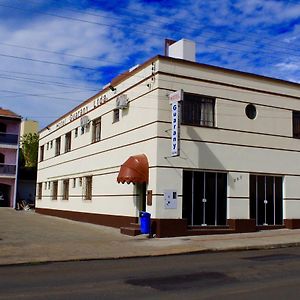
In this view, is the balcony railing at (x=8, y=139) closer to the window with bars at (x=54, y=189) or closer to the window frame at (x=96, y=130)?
the window with bars at (x=54, y=189)

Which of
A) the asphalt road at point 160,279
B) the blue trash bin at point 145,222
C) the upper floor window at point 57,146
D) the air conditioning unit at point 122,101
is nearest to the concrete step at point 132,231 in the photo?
the blue trash bin at point 145,222

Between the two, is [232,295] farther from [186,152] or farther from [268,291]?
[186,152]

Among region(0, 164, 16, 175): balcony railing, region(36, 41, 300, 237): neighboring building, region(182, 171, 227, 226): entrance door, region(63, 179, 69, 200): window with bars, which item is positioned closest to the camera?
region(36, 41, 300, 237): neighboring building

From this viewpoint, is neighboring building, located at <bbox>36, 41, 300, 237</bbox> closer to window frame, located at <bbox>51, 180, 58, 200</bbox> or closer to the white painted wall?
the white painted wall

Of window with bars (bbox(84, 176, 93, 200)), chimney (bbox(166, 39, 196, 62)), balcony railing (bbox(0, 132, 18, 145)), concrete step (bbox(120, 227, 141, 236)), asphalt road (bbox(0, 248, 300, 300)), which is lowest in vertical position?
asphalt road (bbox(0, 248, 300, 300))

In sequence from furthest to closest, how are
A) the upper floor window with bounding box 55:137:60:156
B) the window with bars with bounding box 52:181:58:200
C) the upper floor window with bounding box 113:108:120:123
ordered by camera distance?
the upper floor window with bounding box 55:137:60:156
the window with bars with bounding box 52:181:58:200
the upper floor window with bounding box 113:108:120:123

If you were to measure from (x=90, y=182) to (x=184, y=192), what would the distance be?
30.1ft

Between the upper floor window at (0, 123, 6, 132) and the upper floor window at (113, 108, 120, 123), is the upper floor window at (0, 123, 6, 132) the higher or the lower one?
the higher one

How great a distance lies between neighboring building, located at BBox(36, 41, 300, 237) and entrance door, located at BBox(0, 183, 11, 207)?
25.5m

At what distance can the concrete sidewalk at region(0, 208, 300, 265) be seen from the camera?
14.4m

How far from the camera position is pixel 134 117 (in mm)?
22547

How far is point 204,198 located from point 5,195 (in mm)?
32932

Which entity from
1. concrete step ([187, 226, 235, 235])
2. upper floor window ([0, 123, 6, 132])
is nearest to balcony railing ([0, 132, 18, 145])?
upper floor window ([0, 123, 6, 132])

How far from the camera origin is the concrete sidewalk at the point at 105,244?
47.1ft
